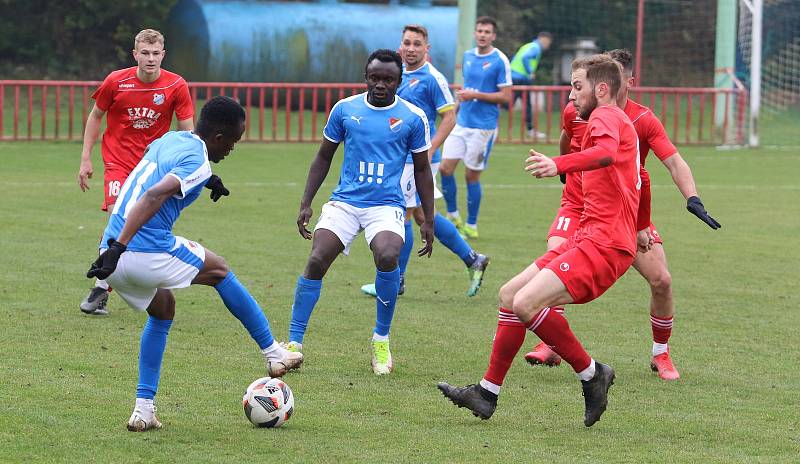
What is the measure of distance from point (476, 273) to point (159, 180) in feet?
15.3

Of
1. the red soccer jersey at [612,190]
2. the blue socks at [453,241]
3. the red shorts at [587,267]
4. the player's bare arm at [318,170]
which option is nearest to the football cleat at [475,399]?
the red shorts at [587,267]

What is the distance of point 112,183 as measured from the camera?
9297 millimetres

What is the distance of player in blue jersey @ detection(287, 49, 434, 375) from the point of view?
7.70 metres

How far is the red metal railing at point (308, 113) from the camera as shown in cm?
2322

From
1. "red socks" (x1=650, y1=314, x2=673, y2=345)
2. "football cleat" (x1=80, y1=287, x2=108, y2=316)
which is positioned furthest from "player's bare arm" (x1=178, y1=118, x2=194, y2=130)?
"red socks" (x1=650, y1=314, x2=673, y2=345)

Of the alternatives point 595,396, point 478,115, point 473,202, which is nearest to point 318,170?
point 595,396

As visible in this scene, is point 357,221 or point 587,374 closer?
point 587,374

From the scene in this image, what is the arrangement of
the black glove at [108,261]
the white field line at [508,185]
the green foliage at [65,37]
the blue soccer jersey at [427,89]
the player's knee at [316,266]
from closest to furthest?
1. the black glove at [108,261]
2. the player's knee at [316,266]
3. the blue soccer jersey at [427,89]
4. the white field line at [508,185]
5. the green foliage at [65,37]

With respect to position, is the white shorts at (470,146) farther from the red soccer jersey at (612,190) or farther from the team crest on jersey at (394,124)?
the red soccer jersey at (612,190)

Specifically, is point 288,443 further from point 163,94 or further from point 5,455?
point 163,94

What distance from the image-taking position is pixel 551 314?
250 inches

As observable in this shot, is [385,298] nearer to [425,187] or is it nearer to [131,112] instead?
[425,187]

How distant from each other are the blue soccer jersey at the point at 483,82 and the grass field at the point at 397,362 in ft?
3.81

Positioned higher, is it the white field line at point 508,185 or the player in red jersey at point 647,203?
Result: the player in red jersey at point 647,203
